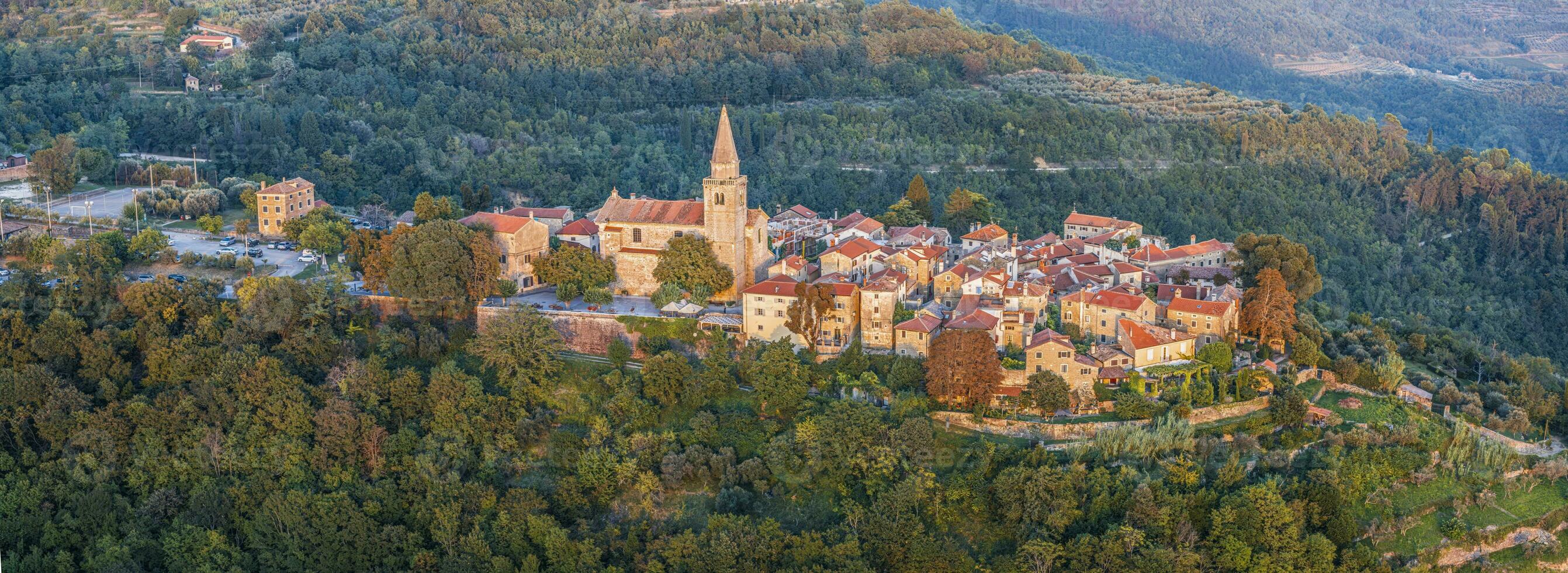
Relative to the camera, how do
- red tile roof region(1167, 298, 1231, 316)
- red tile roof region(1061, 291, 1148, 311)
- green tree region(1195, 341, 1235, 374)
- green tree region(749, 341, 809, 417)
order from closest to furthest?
green tree region(749, 341, 809, 417), green tree region(1195, 341, 1235, 374), red tile roof region(1061, 291, 1148, 311), red tile roof region(1167, 298, 1231, 316)

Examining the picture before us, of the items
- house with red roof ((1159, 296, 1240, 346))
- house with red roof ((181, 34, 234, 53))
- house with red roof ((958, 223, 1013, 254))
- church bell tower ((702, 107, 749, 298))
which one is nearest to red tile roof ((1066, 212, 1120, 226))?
house with red roof ((958, 223, 1013, 254))

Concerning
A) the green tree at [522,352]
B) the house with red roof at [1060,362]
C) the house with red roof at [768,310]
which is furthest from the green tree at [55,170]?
the house with red roof at [1060,362]

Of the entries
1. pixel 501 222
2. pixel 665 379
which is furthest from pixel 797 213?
pixel 665 379

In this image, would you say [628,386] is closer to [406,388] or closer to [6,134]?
[406,388]

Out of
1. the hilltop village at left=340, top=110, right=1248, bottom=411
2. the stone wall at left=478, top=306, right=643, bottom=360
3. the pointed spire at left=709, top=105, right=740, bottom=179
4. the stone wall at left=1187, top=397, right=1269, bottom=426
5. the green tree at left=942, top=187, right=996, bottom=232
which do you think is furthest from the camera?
the green tree at left=942, top=187, right=996, bottom=232

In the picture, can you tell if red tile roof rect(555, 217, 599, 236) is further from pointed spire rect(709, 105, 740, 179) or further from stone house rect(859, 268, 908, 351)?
stone house rect(859, 268, 908, 351)

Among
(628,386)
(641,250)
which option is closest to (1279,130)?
(641,250)
